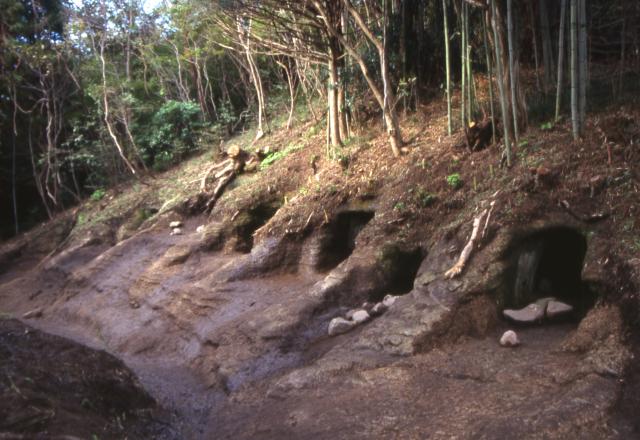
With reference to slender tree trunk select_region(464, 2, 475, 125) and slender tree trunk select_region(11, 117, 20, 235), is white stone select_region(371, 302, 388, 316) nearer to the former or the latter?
slender tree trunk select_region(464, 2, 475, 125)

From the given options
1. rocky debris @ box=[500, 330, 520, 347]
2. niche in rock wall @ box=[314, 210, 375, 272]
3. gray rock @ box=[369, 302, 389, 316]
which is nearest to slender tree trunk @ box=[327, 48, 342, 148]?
niche in rock wall @ box=[314, 210, 375, 272]

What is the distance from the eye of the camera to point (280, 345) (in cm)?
659

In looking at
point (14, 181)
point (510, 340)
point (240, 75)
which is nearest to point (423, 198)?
point (510, 340)

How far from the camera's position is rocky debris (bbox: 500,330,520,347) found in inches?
201

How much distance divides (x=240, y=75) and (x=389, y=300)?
47.9 ft

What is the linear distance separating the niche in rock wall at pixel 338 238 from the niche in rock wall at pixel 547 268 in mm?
3123

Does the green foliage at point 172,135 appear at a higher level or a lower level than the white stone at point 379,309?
higher

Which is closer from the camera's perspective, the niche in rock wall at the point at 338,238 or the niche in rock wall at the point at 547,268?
the niche in rock wall at the point at 547,268

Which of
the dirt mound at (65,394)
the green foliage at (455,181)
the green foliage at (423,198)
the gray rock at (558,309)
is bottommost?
the gray rock at (558,309)

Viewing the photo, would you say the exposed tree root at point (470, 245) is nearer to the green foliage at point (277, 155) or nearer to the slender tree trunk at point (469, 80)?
the slender tree trunk at point (469, 80)

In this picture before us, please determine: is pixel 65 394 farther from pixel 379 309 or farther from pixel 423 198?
pixel 423 198

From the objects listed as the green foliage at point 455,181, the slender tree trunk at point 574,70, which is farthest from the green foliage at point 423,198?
the slender tree trunk at point 574,70

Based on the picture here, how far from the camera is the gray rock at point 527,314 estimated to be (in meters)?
5.44

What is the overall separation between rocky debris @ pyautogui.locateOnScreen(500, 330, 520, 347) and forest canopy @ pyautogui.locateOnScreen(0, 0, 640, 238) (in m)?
2.55
